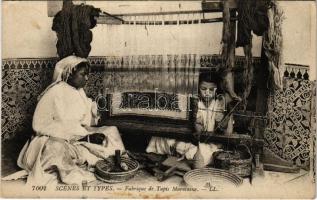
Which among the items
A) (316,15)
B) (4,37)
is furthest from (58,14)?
(316,15)

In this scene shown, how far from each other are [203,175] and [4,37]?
1.07 metres

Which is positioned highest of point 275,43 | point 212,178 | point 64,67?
point 275,43

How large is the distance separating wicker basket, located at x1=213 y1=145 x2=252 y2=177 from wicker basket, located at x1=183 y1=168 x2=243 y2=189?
0.02 m

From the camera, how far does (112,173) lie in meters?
2.40

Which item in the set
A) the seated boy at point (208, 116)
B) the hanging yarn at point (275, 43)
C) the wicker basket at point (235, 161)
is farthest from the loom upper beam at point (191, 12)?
the wicker basket at point (235, 161)

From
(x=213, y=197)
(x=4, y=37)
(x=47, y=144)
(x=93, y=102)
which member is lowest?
(x=213, y=197)

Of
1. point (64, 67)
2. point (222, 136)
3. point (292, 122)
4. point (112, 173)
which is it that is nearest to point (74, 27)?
point (64, 67)

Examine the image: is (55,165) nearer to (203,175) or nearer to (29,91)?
(29,91)

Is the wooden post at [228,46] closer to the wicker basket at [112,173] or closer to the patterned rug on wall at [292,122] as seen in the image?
the patterned rug on wall at [292,122]

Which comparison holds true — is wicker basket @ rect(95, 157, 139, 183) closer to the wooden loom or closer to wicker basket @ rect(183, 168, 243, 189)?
the wooden loom

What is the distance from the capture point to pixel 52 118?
2443 millimetres

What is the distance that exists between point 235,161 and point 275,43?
540 mm

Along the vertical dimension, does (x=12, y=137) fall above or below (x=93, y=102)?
below

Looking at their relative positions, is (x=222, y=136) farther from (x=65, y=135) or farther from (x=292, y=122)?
(x=65, y=135)
